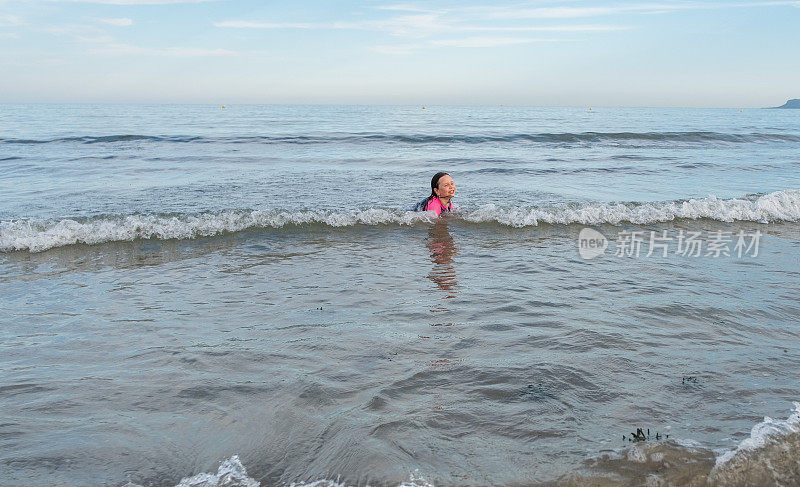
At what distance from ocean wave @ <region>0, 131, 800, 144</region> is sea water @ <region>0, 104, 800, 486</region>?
45.3 ft

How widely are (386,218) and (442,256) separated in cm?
256

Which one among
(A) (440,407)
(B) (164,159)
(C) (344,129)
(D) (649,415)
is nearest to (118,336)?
(A) (440,407)

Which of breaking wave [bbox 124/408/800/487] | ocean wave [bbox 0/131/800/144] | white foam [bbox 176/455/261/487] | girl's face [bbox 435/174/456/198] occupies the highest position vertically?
ocean wave [bbox 0/131/800/144]

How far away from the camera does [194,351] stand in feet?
14.6

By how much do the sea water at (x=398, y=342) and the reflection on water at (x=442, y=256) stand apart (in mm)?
44

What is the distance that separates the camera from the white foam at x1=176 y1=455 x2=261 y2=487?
281cm

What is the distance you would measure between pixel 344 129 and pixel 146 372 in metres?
27.1

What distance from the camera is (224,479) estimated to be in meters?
2.84

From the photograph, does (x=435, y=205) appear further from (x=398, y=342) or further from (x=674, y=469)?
(x=674, y=469)

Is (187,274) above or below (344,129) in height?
below

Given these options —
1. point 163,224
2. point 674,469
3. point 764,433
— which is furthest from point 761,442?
point 163,224

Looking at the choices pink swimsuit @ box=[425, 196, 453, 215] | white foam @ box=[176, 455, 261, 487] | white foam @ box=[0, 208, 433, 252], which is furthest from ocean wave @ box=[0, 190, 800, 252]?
white foam @ box=[176, 455, 261, 487]

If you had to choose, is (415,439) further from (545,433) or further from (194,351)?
(194,351)

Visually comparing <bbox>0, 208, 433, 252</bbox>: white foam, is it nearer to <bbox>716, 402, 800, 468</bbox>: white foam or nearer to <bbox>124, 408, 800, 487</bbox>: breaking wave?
→ <bbox>124, 408, 800, 487</bbox>: breaking wave
